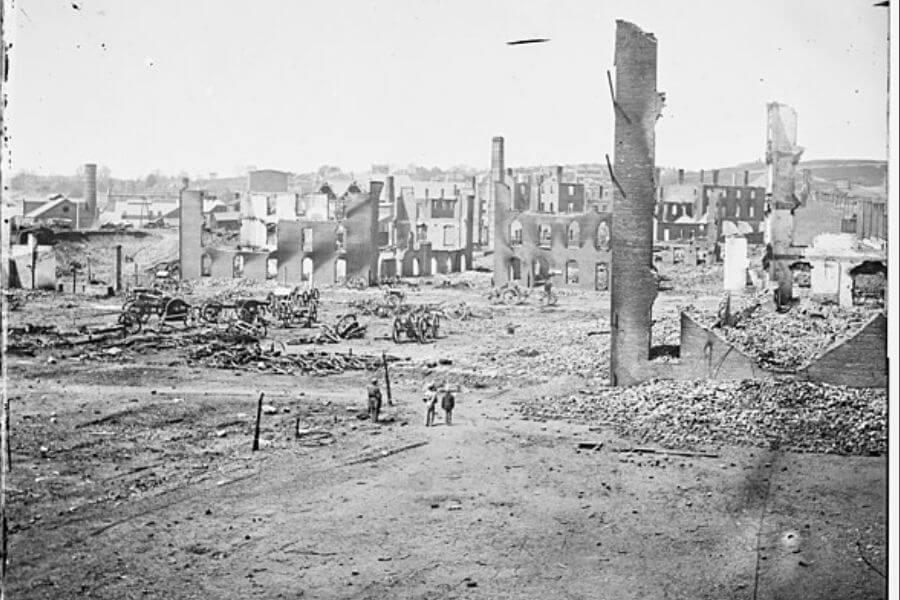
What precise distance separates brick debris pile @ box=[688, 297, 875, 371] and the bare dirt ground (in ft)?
6.60

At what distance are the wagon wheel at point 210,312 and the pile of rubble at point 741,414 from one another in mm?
11281

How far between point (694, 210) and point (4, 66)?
50.2 metres

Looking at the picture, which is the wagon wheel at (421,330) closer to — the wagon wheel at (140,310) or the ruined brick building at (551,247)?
the wagon wheel at (140,310)

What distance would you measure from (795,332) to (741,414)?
298 cm

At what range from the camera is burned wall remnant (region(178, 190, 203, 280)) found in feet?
105

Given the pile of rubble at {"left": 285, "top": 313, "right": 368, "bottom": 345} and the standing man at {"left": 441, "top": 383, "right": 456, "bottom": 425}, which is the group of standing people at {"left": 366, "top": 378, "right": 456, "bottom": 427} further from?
the pile of rubble at {"left": 285, "top": 313, "right": 368, "bottom": 345}

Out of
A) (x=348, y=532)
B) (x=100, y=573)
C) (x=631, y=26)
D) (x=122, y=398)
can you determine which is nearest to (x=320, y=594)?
(x=348, y=532)

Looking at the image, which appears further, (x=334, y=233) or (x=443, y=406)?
(x=334, y=233)

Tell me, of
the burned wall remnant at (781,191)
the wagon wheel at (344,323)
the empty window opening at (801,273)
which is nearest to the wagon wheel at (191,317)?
the wagon wheel at (344,323)

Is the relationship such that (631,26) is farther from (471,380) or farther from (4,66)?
(4,66)

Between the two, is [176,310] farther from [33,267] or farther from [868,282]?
[868,282]

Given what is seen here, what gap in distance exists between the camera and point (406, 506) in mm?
9102

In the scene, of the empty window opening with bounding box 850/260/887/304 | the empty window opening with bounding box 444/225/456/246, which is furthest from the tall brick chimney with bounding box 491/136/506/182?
the empty window opening with bounding box 444/225/456/246

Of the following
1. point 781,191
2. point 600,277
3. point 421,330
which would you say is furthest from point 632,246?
point 600,277
